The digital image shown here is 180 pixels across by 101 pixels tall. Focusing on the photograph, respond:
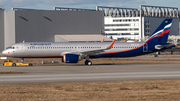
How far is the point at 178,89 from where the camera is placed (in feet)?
64.9

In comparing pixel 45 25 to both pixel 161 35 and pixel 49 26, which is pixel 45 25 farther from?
pixel 161 35

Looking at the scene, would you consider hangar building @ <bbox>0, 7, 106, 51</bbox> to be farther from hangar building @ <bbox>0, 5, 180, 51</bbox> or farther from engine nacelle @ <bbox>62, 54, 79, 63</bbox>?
engine nacelle @ <bbox>62, 54, 79, 63</bbox>

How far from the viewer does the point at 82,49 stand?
4656 centimetres

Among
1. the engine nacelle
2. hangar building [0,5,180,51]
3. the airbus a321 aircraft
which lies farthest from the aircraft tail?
hangar building [0,5,180,51]

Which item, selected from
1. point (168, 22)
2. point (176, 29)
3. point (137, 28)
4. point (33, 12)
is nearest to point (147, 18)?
point (137, 28)

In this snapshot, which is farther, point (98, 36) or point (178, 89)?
point (98, 36)

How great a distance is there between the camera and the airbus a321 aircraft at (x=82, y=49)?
1780 inches

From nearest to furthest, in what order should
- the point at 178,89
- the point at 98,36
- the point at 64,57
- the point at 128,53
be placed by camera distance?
the point at 178,89 → the point at 64,57 → the point at 128,53 → the point at 98,36

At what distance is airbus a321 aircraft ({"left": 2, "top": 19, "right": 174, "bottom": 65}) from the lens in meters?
45.2

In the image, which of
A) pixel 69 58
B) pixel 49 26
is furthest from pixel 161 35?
pixel 49 26

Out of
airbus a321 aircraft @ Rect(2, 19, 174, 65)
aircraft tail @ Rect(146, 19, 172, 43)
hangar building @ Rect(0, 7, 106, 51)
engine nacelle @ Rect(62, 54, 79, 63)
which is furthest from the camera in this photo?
hangar building @ Rect(0, 7, 106, 51)

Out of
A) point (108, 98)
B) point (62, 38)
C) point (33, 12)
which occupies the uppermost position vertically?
point (33, 12)

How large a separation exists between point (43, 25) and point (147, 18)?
11662cm

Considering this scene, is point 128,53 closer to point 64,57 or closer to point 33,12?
point 64,57
